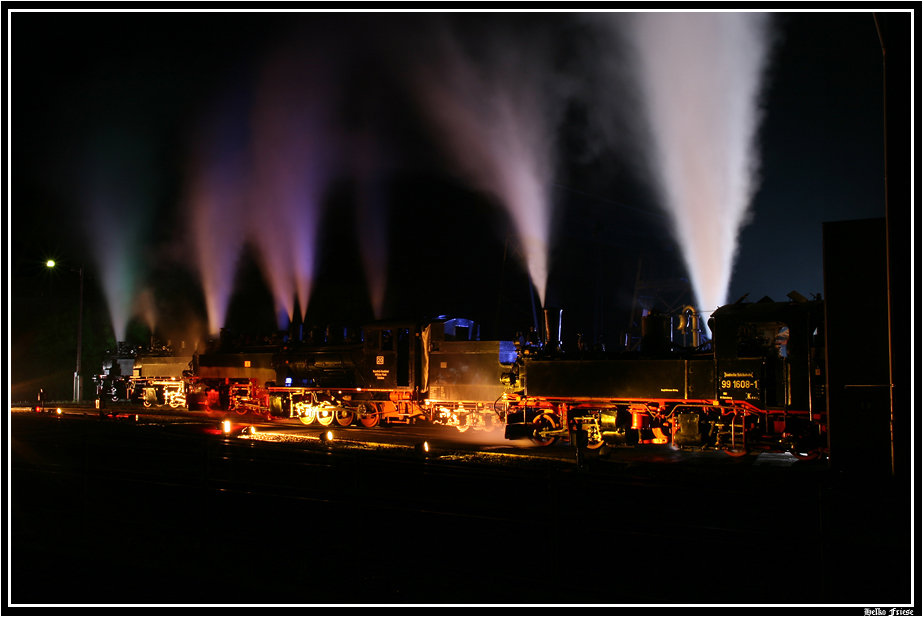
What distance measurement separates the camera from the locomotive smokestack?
→ 15.4 m

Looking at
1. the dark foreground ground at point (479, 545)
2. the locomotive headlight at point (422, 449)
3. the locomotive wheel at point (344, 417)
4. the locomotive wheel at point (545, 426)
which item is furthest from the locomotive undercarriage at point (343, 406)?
the dark foreground ground at point (479, 545)

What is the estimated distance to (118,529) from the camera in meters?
7.59

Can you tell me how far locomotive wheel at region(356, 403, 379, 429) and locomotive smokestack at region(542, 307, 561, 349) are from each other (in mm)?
7015

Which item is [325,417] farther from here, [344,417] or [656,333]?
[656,333]

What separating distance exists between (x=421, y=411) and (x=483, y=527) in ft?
38.9

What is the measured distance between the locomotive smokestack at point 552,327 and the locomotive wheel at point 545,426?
162cm

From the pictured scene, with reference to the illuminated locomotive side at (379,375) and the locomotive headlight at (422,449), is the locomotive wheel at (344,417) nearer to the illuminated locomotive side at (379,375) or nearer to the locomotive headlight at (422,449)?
the illuminated locomotive side at (379,375)

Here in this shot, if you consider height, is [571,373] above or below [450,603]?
above

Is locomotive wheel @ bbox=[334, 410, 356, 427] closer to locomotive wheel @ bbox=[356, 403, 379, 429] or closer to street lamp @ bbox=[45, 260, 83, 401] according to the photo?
locomotive wheel @ bbox=[356, 403, 379, 429]

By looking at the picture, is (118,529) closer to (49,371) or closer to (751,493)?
(751,493)

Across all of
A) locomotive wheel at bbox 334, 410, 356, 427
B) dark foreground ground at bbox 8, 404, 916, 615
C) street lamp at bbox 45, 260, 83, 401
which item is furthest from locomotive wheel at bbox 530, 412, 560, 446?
street lamp at bbox 45, 260, 83, 401

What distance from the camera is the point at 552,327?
15617 millimetres

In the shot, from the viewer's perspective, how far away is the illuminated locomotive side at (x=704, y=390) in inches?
456
